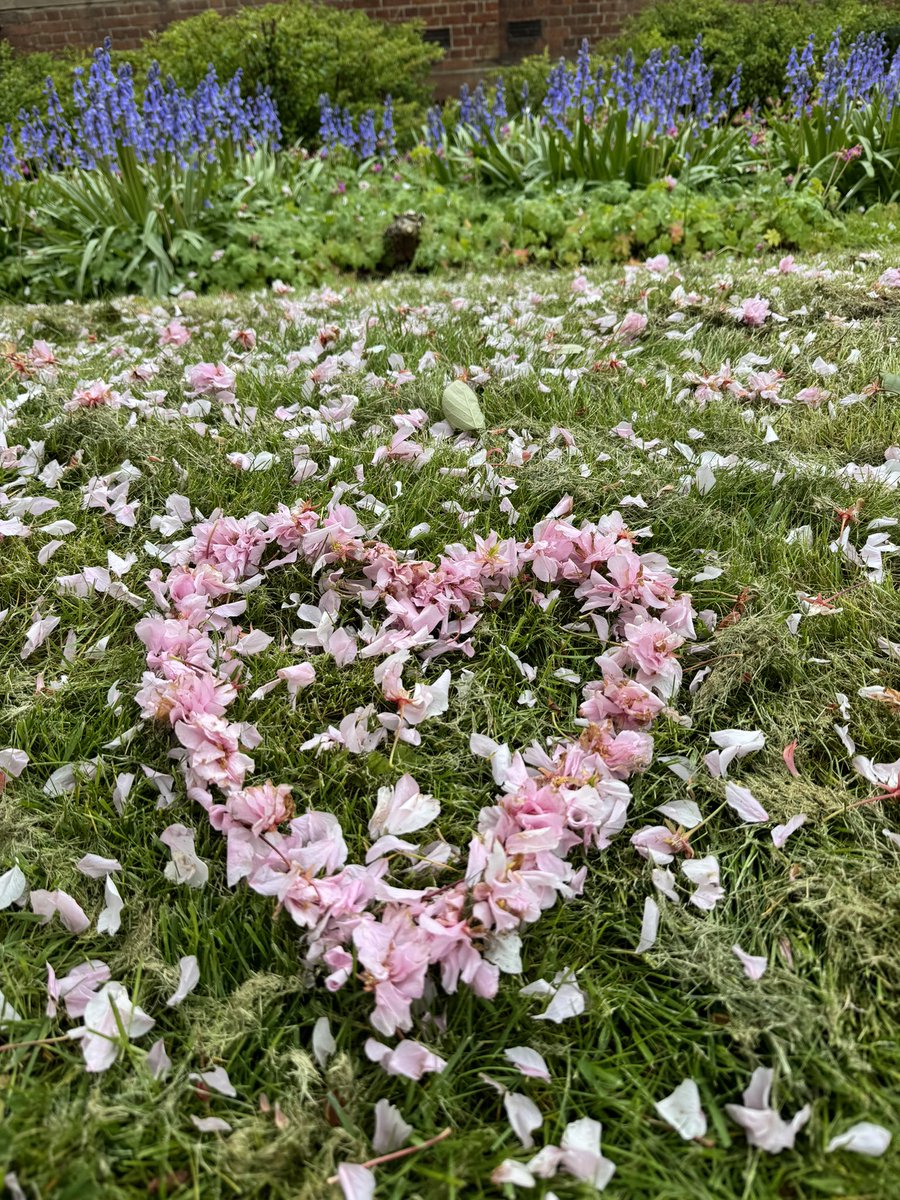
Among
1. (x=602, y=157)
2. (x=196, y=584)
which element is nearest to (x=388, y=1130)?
(x=196, y=584)

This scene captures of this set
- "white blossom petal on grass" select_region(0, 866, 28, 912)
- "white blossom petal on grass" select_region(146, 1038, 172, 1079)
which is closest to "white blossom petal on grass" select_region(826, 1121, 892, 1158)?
"white blossom petal on grass" select_region(146, 1038, 172, 1079)

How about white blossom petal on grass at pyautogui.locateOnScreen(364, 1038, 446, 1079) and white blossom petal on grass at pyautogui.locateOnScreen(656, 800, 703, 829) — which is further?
white blossom petal on grass at pyautogui.locateOnScreen(656, 800, 703, 829)

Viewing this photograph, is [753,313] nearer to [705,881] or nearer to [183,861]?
[705,881]

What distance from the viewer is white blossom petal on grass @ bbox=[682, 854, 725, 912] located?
3.87ft

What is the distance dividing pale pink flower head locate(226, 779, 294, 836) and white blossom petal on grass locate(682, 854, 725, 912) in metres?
0.63

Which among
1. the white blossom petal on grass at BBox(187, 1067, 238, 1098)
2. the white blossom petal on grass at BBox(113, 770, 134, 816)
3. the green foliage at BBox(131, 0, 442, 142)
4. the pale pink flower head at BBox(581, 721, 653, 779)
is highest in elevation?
the green foliage at BBox(131, 0, 442, 142)

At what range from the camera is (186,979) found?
3.58ft

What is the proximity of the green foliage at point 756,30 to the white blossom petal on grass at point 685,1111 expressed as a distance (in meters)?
9.39

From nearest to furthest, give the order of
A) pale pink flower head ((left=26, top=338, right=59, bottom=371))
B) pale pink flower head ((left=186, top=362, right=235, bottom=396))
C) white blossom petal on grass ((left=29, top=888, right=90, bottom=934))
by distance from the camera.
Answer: white blossom petal on grass ((left=29, top=888, right=90, bottom=934))
pale pink flower head ((left=186, top=362, right=235, bottom=396))
pale pink flower head ((left=26, top=338, right=59, bottom=371))

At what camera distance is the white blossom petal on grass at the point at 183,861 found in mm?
1229

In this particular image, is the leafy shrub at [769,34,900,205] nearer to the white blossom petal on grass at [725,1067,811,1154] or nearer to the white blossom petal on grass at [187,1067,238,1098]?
the white blossom petal on grass at [725,1067,811,1154]

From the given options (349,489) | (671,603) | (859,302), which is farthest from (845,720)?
(859,302)

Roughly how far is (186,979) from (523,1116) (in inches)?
19.0

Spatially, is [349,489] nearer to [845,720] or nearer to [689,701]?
[689,701]
